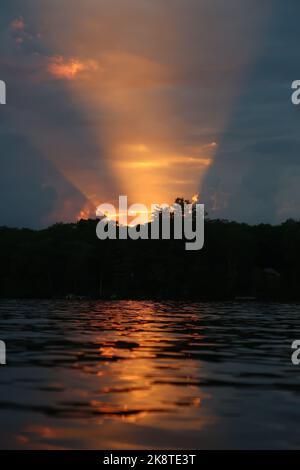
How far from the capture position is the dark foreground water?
502 inches

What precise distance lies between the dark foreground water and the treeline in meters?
91.5

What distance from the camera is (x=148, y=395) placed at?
659 inches

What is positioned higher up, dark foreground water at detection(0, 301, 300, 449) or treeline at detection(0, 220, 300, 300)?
treeline at detection(0, 220, 300, 300)

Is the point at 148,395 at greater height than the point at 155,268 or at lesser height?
lesser

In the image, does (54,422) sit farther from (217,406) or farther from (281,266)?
(281,266)

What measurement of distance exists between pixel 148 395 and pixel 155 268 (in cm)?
11065

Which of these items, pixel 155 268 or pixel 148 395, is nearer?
pixel 148 395

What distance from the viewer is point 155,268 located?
127375mm

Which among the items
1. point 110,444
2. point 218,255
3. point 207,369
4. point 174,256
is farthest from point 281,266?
point 110,444

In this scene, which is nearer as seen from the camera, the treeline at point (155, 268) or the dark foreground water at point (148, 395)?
the dark foreground water at point (148, 395)

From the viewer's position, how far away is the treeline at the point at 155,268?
5017 inches

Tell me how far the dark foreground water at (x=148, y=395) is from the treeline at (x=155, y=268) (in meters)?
91.5

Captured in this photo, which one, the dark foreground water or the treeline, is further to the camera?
the treeline

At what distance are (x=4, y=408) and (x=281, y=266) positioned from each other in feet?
458
